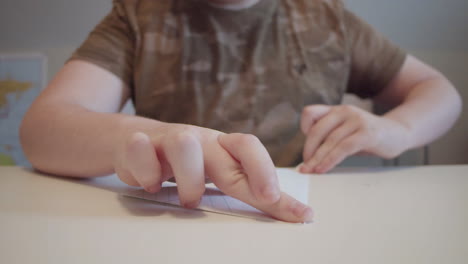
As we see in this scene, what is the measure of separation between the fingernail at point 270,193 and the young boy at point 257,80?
23 centimetres

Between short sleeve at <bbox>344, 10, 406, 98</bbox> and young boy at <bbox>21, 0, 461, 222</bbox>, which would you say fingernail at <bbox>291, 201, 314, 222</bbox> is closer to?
young boy at <bbox>21, 0, 461, 222</bbox>

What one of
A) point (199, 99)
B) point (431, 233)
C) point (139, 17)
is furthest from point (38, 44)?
point (431, 233)

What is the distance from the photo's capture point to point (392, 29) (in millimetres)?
1174

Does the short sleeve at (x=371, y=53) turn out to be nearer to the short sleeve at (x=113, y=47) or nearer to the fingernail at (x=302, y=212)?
the short sleeve at (x=113, y=47)

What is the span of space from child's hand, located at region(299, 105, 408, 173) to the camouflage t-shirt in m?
0.15

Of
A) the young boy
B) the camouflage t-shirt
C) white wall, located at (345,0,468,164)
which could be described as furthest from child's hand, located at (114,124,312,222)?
white wall, located at (345,0,468,164)

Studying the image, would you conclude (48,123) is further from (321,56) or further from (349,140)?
(321,56)

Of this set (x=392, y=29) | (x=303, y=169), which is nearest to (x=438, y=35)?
(x=392, y=29)

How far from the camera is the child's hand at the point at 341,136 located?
0.48 m

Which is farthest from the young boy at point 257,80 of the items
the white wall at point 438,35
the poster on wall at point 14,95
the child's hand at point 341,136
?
the poster on wall at point 14,95

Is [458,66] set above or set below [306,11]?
below

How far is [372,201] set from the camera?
0.33 metres

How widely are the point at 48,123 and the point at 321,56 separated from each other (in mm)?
495

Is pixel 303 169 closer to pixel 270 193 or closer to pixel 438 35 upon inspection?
pixel 270 193
